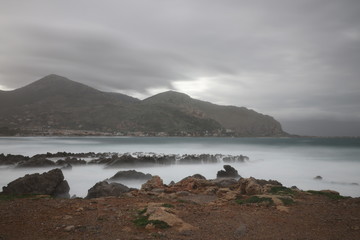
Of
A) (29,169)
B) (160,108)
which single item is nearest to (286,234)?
(29,169)

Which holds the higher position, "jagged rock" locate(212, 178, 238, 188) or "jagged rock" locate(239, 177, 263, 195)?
"jagged rock" locate(239, 177, 263, 195)

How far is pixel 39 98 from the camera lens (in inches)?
7170

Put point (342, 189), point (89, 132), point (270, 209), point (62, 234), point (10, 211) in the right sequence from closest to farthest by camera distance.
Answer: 1. point (62, 234)
2. point (10, 211)
3. point (270, 209)
4. point (342, 189)
5. point (89, 132)

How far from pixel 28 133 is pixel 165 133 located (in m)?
70.1

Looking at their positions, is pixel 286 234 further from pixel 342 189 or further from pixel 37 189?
pixel 342 189

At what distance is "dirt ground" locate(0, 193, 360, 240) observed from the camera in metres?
8.08

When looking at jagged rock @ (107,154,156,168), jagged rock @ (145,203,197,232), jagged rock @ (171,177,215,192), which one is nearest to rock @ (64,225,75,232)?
jagged rock @ (145,203,197,232)

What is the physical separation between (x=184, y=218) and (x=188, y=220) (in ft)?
0.88

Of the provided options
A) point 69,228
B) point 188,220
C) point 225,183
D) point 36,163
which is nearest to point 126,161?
point 36,163

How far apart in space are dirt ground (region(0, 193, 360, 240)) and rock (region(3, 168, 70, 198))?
408 centimetres

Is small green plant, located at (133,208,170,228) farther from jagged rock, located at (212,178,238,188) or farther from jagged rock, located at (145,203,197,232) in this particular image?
jagged rock, located at (212,178,238,188)

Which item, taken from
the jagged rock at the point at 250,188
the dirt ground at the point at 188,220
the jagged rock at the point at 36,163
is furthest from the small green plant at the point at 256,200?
the jagged rock at the point at 36,163

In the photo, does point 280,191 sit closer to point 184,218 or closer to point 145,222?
point 184,218

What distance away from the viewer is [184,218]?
392 inches
